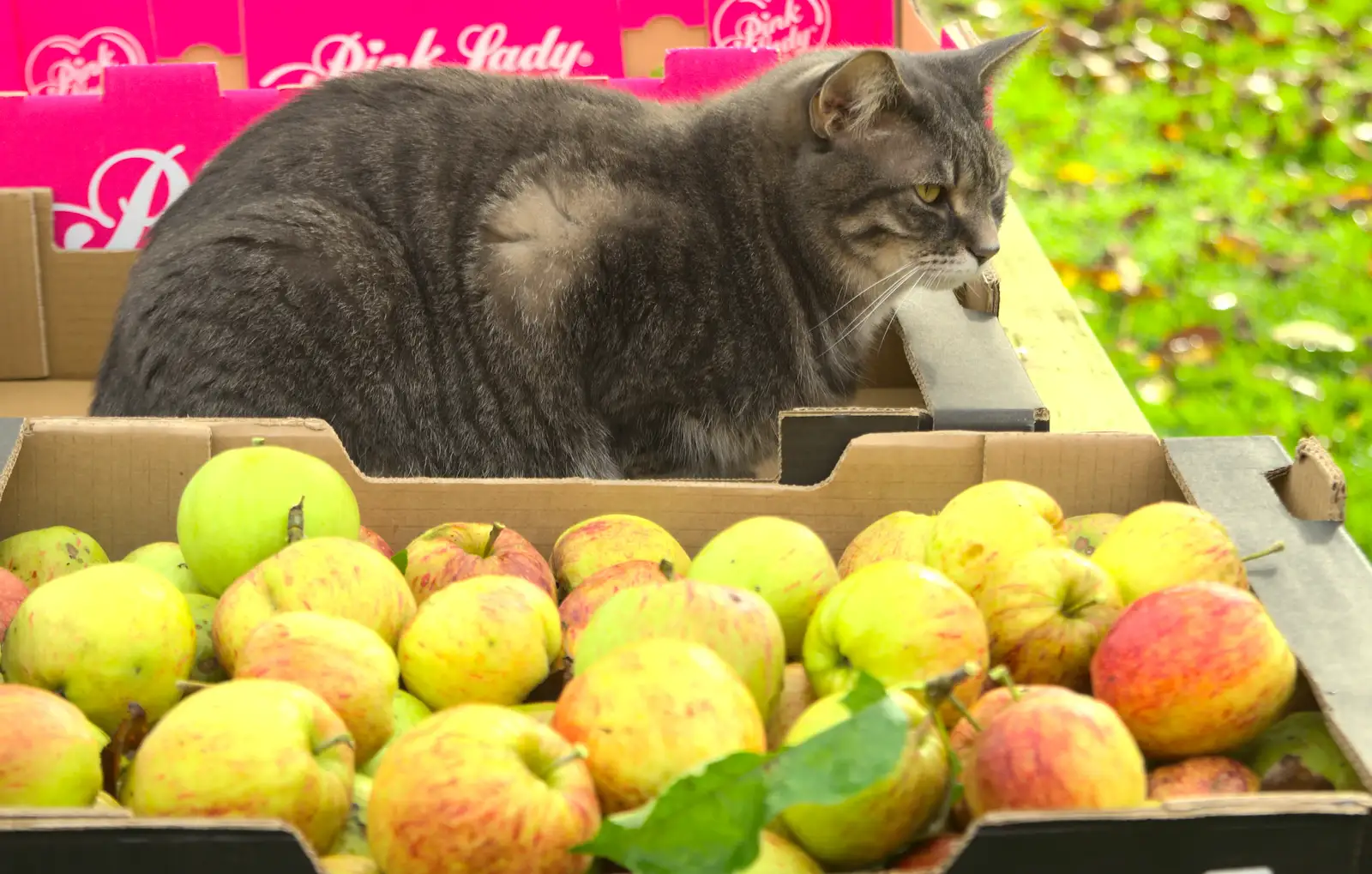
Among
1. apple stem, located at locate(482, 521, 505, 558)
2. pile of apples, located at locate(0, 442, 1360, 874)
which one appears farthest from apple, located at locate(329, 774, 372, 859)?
apple stem, located at locate(482, 521, 505, 558)

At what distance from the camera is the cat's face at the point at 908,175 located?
1828 mm

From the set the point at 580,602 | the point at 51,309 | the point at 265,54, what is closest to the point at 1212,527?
the point at 580,602

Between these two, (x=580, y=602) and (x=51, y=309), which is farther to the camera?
(x=51, y=309)

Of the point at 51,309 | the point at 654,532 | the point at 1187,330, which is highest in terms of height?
the point at 654,532

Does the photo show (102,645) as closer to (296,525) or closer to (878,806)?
(296,525)

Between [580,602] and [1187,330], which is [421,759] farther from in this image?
[1187,330]

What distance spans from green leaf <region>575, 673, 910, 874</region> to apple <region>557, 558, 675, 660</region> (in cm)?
34

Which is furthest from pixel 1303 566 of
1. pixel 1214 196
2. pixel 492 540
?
pixel 1214 196

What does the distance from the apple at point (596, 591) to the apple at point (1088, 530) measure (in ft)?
1.15

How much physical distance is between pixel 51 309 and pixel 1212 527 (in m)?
1.73

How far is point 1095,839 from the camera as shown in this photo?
73 cm

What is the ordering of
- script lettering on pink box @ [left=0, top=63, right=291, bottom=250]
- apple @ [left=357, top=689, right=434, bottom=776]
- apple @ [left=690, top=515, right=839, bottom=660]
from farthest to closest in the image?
script lettering on pink box @ [left=0, top=63, right=291, bottom=250], apple @ [left=690, top=515, right=839, bottom=660], apple @ [left=357, top=689, right=434, bottom=776]

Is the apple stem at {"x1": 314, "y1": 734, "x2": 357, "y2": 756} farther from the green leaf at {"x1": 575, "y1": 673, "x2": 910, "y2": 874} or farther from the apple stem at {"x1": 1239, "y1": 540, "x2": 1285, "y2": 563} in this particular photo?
the apple stem at {"x1": 1239, "y1": 540, "x2": 1285, "y2": 563}

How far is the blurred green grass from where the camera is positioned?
2.78m
